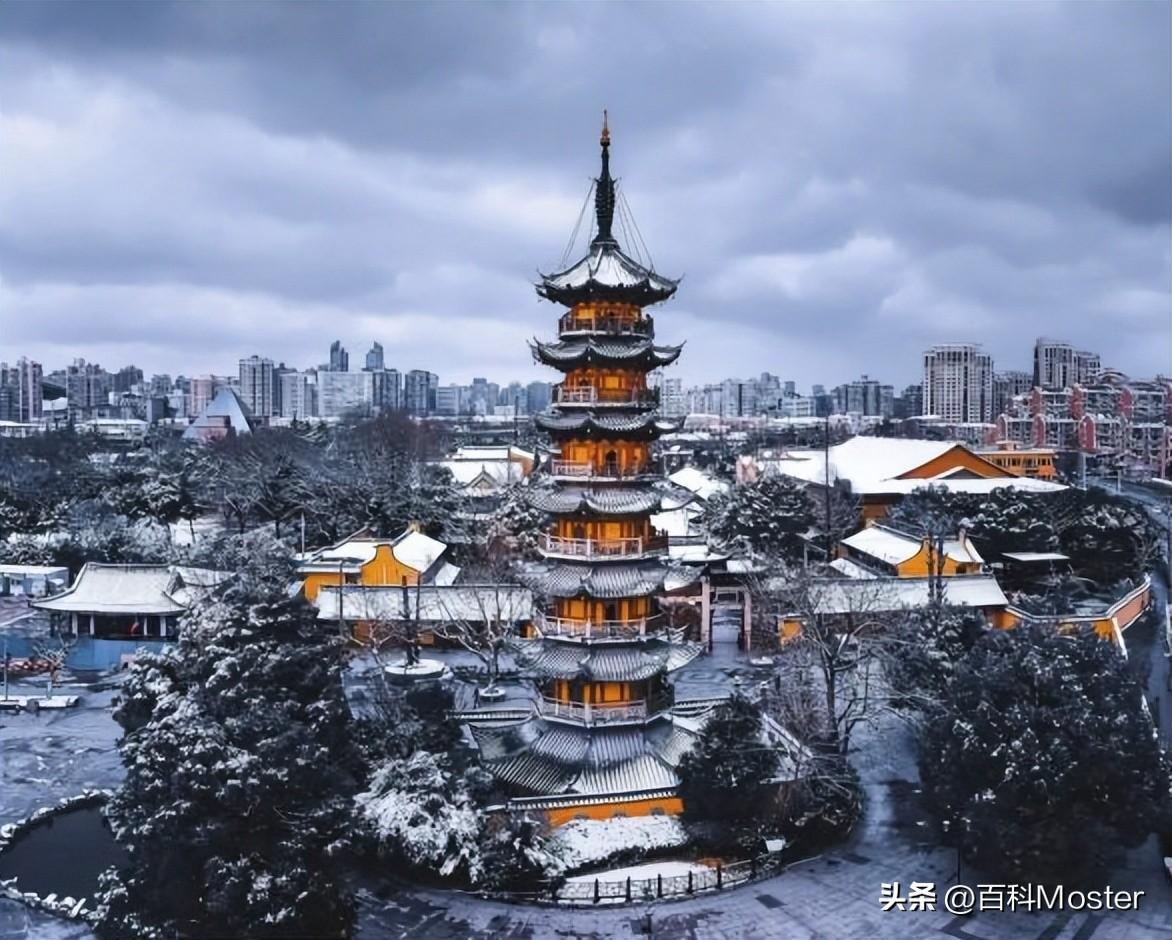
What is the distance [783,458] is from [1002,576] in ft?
88.4

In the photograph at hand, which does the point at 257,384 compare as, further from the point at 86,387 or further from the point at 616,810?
the point at 616,810

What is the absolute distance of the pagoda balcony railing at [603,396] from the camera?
1917 cm

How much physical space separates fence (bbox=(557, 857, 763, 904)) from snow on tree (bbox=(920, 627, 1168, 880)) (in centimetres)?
380

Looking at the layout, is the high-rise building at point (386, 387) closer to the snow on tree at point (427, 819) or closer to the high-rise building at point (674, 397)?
the high-rise building at point (674, 397)

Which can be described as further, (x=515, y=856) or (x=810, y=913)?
(x=515, y=856)

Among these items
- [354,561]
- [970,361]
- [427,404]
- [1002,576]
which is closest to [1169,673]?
[1002,576]

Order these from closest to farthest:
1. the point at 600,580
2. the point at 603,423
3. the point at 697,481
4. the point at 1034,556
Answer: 1. the point at 603,423
2. the point at 600,580
3. the point at 1034,556
4. the point at 697,481

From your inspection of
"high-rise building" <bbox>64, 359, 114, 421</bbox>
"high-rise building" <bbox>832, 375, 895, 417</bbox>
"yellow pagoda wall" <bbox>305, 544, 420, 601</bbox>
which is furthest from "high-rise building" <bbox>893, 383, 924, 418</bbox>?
"yellow pagoda wall" <bbox>305, 544, 420, 601</bbox>

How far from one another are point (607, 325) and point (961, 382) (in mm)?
120008

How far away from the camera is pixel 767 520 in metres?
38.0

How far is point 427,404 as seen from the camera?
583 feet

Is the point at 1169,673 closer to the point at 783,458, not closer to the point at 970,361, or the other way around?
the point at 783,458

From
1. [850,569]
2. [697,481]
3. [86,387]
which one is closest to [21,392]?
[86,387]

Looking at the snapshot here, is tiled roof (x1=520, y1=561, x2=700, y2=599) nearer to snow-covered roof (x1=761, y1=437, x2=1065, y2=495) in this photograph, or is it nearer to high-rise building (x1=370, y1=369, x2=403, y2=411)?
snow-covered roof (x1=761, y1=437, x2=1065, y2=495)
